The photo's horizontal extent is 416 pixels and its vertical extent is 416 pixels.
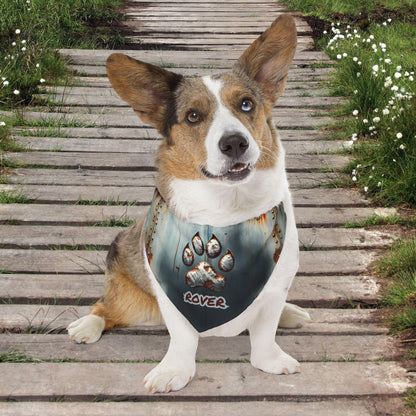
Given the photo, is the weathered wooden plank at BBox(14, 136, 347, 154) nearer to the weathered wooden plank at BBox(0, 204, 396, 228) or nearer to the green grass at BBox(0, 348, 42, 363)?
→ the weathered wooden plank at BBox(0, 204, 396, 228)

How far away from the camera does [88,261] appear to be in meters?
3.56

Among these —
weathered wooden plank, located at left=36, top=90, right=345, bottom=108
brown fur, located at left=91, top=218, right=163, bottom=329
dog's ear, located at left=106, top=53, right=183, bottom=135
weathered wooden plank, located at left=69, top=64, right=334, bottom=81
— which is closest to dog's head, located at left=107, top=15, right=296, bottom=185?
dog's ear, located at left=106, top=53, right=183, bottom=135

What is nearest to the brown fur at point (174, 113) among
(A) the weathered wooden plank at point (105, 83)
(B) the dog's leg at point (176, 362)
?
(B) the dog's leg at point (176, 362)

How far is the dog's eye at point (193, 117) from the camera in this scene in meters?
2.54

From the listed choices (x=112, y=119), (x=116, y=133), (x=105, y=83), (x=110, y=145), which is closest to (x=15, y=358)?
(x=110, y=145)

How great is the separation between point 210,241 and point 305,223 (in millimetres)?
1679

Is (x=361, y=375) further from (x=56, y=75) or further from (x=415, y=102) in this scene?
(x=56, y=75)

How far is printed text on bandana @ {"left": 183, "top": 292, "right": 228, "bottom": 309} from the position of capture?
8.30 ft

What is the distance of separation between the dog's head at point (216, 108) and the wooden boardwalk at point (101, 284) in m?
0.93

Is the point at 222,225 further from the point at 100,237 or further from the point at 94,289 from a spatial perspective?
the point at 100,237

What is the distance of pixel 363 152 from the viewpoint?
15.6 ft

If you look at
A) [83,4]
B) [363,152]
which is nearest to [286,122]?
[363,152]

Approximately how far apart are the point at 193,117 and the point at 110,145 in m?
2.61

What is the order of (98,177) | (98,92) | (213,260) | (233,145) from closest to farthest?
(233,145)
(213,260)
(98,177)
(98,92)
